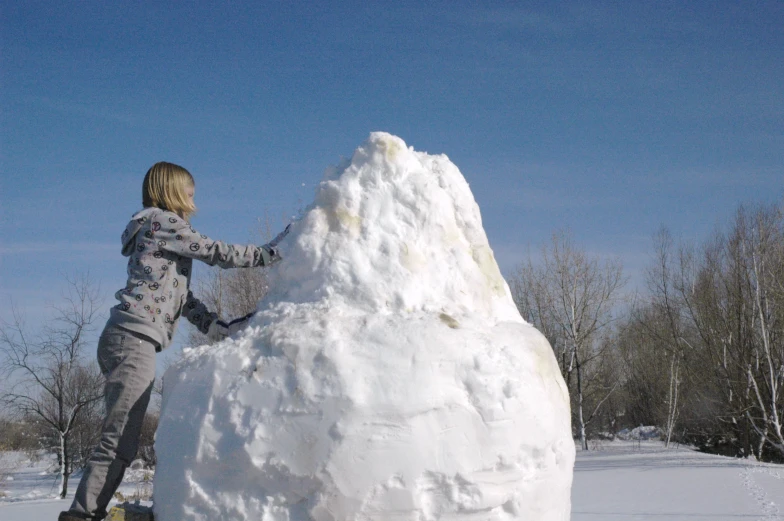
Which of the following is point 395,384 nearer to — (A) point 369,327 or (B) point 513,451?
(A) point 369,327

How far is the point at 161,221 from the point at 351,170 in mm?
882

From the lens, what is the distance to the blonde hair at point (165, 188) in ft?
10.1

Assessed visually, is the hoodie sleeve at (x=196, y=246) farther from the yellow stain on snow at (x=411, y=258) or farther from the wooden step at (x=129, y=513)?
the wooden step at (x=129, y=513)

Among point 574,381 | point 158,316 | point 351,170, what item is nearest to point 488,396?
point 351,170

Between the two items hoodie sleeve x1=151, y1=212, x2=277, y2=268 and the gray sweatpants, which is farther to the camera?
hoodie sleeve x1=151, y1=212, x2=277, y2=268

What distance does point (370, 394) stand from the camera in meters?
2.45

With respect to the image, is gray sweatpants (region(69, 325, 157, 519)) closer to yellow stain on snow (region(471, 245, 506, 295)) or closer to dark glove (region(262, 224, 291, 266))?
dark glove (region(262, 224, 291, 266))

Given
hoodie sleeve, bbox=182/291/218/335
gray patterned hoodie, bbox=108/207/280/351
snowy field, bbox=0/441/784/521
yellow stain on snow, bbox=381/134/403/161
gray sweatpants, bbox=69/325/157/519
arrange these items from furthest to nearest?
1. snowy field, bbox=0/441/784/521
2. hoodie sleeve, bbox=182/291/218/335
3. yellow stain on snow, bbox=381/134/403/161
4. gray patterned hoodie, bbox=108/207/280/351
5. gray sweatpants, bbox=69/325/157/519

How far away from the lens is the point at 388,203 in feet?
9.71

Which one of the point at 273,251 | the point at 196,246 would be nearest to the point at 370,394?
the point at 273,251

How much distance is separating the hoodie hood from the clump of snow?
59cm

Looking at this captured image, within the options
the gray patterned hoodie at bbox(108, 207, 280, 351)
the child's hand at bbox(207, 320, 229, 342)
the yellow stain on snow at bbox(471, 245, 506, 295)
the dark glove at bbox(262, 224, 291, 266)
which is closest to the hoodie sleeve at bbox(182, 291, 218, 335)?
the child's hand at bbox(207, 320, 229, 342)

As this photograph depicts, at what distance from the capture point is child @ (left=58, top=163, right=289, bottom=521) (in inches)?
111

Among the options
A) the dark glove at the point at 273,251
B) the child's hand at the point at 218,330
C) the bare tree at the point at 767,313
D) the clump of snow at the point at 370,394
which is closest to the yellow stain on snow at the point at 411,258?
the clump of snow at the point at 370,394
